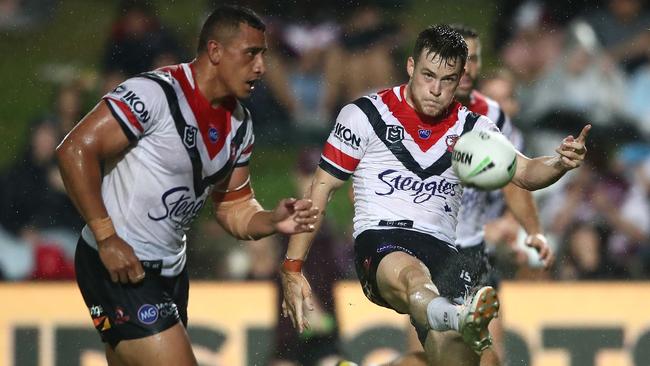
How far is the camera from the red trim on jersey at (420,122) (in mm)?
6246

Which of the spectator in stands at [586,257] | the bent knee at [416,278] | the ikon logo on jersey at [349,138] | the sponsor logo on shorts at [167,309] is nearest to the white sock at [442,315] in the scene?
the bent knee at [416,278]

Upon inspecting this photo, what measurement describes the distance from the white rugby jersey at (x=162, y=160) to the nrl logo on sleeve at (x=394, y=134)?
83cm

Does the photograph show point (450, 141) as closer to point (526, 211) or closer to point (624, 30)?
point (526, 211)

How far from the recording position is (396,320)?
9000 millimetres

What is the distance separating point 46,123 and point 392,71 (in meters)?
3.09

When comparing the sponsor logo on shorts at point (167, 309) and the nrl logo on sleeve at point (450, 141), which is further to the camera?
the nrl logo on sleeve at point (450, 141)

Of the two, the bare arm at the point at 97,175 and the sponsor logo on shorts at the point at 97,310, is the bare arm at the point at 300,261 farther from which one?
the sponsor logo on shorts at the point at 97,310

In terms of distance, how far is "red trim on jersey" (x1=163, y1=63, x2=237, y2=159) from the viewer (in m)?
5.88

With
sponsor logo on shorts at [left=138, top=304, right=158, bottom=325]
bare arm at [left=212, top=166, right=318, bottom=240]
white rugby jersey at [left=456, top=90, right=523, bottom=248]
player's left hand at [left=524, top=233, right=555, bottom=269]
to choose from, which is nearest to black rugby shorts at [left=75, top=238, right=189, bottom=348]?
sponsor logo on shorts at [left=138, top=304, right=158, bottom=325]

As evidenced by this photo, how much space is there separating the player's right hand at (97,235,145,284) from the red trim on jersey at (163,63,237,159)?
2.17 ft

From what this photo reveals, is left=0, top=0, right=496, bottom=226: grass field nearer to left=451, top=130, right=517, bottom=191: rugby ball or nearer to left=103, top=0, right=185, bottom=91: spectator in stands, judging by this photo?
left=103, top=0, right=185, bottom=91: spectator in stands

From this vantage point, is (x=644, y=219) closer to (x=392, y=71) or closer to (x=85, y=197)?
(x=392, y=71)

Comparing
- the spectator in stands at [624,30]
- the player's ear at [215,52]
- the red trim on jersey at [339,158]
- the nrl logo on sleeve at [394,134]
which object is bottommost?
the red trim on jersey at [339,158]

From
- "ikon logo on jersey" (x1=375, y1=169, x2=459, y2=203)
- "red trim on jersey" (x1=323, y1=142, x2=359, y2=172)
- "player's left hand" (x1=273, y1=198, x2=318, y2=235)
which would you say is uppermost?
"red trim on jersey" (x1=323, y1=142, x2=359, y2=172)
